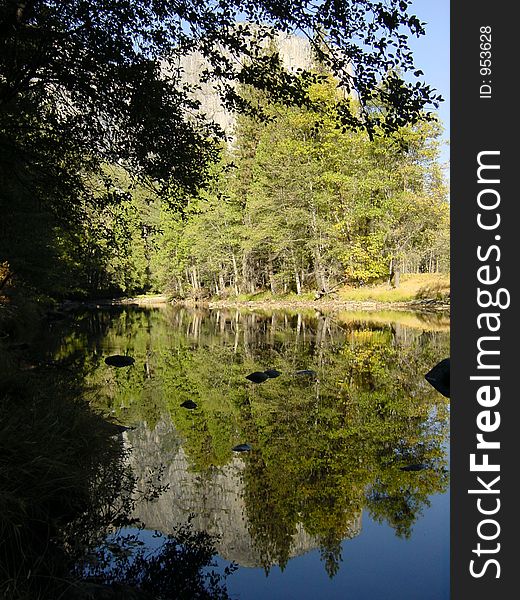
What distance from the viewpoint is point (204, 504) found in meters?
6.08

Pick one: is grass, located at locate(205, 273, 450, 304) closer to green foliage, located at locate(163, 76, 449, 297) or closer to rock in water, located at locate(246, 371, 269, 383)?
green foliage, located at locate(163, 76, 449, 297)

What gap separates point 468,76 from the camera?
14.7 ft

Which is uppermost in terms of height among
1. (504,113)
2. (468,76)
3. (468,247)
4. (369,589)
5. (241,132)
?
(241,132)

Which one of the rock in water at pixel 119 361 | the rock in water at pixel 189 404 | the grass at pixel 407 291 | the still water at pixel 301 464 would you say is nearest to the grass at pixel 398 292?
the grass at pixel 407 291

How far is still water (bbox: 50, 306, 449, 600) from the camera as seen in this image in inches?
194

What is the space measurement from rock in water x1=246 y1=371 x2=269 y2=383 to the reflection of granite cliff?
16.4ft

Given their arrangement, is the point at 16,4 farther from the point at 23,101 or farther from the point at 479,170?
the point at 479,170

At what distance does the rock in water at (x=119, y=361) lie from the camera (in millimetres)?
15477

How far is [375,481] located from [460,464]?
10.4 ft

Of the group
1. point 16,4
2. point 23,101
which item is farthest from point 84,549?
point 23,101

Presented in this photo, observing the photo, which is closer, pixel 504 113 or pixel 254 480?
pixel 504 113

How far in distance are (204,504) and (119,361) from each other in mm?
10357

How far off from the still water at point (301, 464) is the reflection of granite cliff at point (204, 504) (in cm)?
2

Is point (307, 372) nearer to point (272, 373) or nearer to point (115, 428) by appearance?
point (272, 373)
